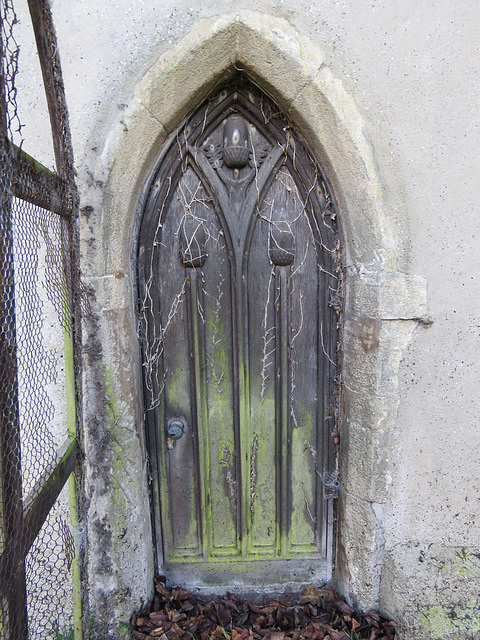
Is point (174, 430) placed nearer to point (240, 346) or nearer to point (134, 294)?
point (240, 346)

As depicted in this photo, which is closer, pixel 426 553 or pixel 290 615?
pixel 426 553

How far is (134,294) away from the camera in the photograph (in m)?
1.86

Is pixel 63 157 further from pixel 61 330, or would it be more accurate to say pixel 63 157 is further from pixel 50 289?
pixel 61 330

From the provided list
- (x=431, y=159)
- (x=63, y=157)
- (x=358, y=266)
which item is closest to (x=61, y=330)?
(x=63, y=157)

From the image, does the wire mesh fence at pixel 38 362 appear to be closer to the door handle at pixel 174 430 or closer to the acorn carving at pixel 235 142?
the door handle at pixel 174 430

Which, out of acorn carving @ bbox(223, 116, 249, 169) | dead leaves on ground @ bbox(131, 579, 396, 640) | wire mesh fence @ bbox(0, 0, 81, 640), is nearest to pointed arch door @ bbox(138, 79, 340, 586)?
acorn carving @ bbox(223, 116, 249, 169)

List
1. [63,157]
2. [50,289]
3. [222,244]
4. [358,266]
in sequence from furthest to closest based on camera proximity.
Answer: [222,244] < [358,266] < [50,289] < [63,157]

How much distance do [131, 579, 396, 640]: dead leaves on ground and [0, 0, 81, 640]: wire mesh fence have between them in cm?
40

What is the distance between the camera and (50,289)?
64.5 inches

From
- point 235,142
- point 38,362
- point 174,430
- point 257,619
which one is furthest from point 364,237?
point 257,619

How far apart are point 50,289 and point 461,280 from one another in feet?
5.75

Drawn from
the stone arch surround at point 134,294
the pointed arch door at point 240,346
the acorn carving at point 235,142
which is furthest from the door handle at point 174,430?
the acorn carving at point 235,142

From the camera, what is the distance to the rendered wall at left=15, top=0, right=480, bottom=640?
1607 millimetres

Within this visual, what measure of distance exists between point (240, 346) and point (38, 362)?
91 cm
